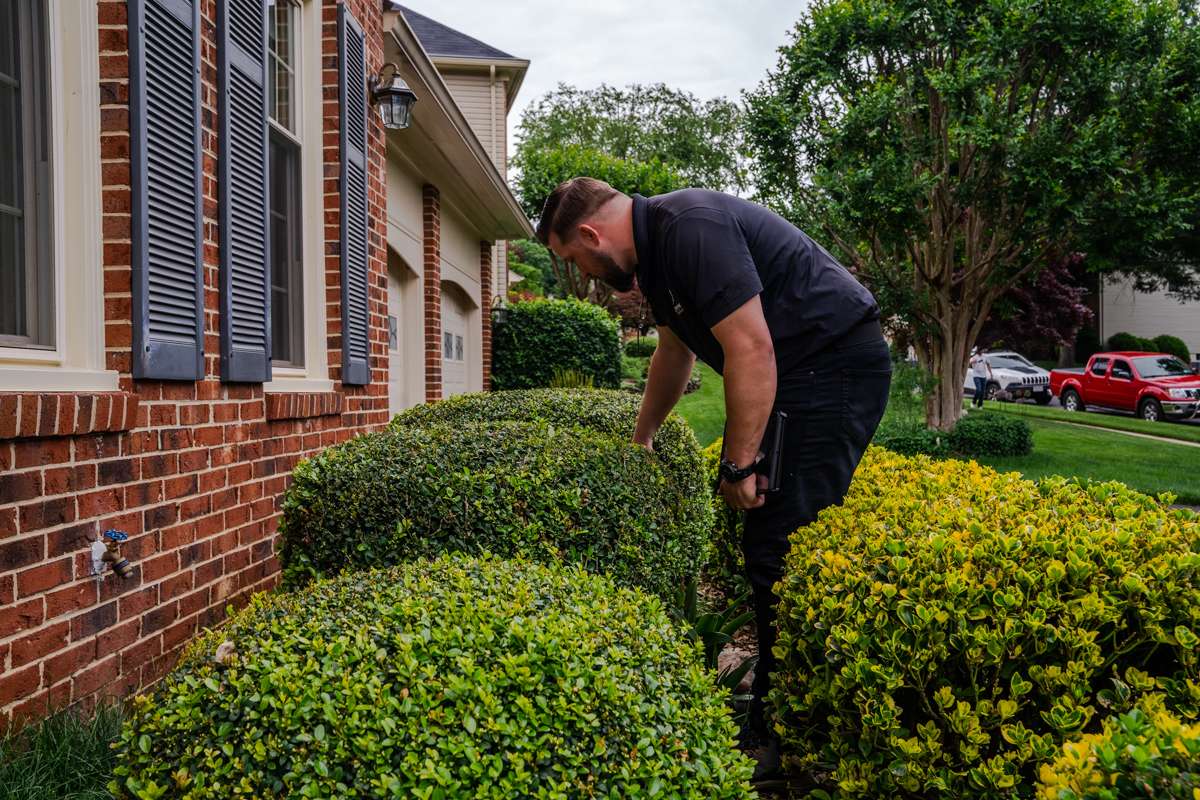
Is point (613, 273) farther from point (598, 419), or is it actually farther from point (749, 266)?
point (598, 419)

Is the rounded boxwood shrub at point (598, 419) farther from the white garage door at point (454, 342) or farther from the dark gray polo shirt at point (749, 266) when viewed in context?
the white garage door at point (454, 342)

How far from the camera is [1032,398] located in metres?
29.7

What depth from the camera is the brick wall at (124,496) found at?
267 centimetres

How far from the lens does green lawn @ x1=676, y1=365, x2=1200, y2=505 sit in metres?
11.1

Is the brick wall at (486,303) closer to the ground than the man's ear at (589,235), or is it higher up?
higher up

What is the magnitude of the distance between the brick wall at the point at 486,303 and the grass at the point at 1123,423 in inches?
466

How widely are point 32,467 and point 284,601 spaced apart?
1039 millimetres

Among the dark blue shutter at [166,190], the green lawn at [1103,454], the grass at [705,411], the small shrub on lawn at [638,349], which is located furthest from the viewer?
the small shrub on lawn at [638,349]

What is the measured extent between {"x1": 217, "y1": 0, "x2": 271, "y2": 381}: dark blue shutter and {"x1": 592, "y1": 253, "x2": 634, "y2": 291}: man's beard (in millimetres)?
1766

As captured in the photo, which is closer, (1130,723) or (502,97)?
(1130,723)

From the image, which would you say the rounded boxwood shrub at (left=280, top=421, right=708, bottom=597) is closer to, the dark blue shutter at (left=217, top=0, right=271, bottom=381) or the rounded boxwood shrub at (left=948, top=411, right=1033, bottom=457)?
the dark blue shutter at (left=217, top=0, right=271, bottom=381)

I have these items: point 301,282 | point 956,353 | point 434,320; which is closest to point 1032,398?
point 956,353

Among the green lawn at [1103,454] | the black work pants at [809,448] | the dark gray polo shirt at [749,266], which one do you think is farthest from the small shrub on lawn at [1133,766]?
the green lawn at [1103,454]

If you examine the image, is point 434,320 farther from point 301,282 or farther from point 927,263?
point 927,263
